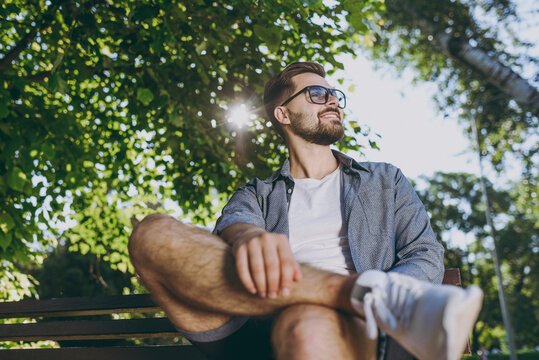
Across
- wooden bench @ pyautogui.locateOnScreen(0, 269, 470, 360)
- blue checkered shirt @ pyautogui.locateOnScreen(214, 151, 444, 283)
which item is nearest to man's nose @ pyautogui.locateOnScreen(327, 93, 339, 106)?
blue checkered shirt @ pyautogui.locateOnScreen(214, 151, 444, 283)

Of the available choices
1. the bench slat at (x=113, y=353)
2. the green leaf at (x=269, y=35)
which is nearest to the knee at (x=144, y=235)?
the bench slat at (x=113, y=353)

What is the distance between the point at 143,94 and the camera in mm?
3871

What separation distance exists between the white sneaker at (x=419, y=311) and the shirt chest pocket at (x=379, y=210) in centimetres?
101

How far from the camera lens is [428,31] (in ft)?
33.6

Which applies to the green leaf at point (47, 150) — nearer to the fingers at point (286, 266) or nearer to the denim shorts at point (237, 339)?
the denim shorts at point (237, 339)

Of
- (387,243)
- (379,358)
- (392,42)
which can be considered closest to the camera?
(379,358)

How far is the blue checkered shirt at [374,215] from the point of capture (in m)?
2.10

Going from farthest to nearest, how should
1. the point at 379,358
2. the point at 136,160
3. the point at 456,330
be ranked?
the point at 136,160 → the point at 379,358 → the point at 456,330

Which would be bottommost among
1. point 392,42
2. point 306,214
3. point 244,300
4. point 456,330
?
point 456,330

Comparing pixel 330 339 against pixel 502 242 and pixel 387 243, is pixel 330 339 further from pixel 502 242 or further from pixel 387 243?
pixel 502 242

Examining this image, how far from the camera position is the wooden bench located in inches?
112

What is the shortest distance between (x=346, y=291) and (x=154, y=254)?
2.15 ft

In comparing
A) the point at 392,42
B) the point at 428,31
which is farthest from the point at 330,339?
the point at 392,42

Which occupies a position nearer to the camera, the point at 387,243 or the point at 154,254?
the point at 154,254
